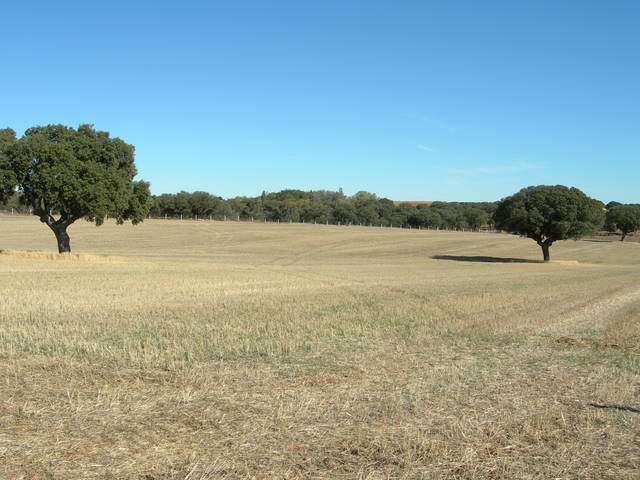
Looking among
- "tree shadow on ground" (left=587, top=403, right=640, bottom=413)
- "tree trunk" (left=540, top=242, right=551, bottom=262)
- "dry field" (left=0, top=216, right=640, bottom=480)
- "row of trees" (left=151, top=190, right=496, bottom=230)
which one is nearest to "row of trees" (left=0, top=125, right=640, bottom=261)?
"tree trunk" (left=540, top=242, right=551, bottom=262)

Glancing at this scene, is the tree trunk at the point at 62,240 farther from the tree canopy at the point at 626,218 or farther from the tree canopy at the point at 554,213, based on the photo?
the tree canopy at the point at 626,218

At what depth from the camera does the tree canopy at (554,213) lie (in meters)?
59.1

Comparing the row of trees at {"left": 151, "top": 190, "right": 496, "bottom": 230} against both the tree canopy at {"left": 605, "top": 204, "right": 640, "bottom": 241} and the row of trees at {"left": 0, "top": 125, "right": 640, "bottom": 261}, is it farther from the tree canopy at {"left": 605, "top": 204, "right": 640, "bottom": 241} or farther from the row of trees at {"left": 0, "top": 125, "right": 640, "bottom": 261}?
the row of trees at {"left": 0, "top": 125, "right": 640, "bottom": 261}

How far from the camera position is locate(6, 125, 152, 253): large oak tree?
132 ft

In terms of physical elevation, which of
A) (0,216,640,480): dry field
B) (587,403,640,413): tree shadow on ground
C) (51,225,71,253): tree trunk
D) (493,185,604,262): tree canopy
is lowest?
(0,216,640,480): dry field

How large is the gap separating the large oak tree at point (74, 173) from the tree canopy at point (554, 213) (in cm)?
3939

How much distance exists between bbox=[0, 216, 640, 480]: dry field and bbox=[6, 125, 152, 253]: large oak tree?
20.1 m

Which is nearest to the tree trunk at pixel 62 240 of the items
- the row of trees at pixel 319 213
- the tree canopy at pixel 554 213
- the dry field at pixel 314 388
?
the dry field at pixel 314 388

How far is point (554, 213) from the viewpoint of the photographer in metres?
59.5

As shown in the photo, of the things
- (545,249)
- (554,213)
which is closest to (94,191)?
(554,213)

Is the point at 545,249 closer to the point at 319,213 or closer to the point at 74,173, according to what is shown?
the point at 74,173

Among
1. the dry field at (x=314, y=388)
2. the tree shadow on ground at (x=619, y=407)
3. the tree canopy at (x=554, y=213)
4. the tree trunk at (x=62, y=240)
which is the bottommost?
the dry field at (x=314, y=388)

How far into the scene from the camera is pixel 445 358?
11.7 m

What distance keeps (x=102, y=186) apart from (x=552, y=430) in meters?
39.5
